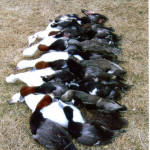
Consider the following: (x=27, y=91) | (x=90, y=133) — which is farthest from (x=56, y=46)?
(x=90, y=133)

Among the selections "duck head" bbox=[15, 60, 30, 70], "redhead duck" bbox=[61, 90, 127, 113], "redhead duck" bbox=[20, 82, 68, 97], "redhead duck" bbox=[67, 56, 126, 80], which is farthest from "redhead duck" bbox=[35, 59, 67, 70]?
"redhead duck" bbox=[61, 90, 127, 113]

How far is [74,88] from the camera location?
3.84m

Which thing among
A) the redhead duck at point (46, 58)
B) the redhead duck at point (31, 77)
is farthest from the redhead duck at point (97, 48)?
the redhead duck at point (31, 77)

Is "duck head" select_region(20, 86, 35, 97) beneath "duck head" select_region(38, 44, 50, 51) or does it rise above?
beneath

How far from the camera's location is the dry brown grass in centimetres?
331

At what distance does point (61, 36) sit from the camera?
203 inches

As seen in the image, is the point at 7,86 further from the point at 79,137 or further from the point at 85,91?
the point at 79,137

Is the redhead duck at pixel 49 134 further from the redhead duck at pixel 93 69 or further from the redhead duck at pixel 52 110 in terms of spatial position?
the redhead duck at pixel 93 69

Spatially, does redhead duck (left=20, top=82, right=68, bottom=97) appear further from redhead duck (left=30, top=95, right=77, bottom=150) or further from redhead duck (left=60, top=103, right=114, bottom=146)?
redhead duck (left=60, top=103, right=114, bottom=146)

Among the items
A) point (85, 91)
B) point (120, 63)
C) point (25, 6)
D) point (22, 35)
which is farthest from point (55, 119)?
point (25, 6)

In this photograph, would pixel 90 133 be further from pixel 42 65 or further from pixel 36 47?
pixel 36 47

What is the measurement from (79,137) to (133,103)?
4.27 feet

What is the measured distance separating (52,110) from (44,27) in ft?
11.1

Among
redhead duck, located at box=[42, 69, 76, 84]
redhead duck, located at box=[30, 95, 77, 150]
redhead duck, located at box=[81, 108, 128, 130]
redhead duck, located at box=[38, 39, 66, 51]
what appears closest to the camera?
redhead duck, located at box=[30, 95, 77, 150]
